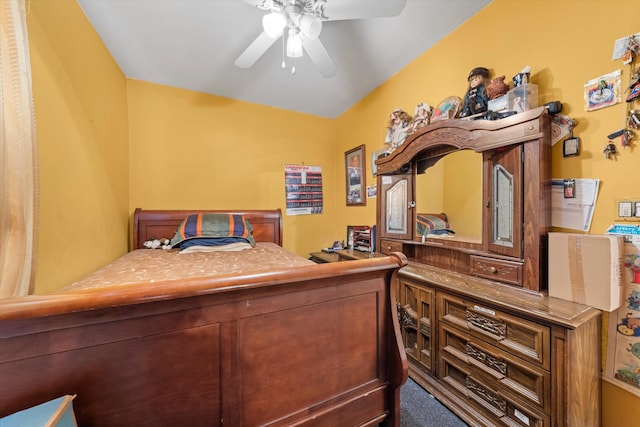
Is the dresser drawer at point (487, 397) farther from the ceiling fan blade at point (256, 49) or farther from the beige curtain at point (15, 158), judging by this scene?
the ceiling fan blade at point (256, 49)

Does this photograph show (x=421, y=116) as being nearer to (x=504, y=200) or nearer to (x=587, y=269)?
(x=504, y=200)

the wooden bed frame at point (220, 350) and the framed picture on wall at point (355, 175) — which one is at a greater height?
the framed picture on wall at point (355, 175)

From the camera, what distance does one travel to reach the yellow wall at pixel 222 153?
8.23ft

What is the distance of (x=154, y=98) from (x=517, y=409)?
371 centimetres

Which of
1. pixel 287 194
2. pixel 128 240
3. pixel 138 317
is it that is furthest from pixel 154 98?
pixel 138 317

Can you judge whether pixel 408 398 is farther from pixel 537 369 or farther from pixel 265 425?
pixel 265 425

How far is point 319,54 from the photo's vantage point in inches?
67.1

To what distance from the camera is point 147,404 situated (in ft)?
2.39

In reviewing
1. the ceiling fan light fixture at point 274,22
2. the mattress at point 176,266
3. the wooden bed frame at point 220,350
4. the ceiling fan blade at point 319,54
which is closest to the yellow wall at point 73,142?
the mattress at point 176,266

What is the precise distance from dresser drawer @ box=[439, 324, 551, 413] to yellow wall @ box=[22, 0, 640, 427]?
0.40m

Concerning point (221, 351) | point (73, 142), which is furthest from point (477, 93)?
point (73, 142)

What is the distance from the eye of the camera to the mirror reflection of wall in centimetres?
156

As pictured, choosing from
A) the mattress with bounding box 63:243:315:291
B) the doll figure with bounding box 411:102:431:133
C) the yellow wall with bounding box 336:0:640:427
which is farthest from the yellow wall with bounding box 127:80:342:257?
the yellow wall with bounding box 336:0:640:427

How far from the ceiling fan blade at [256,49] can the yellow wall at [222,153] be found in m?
1.16
